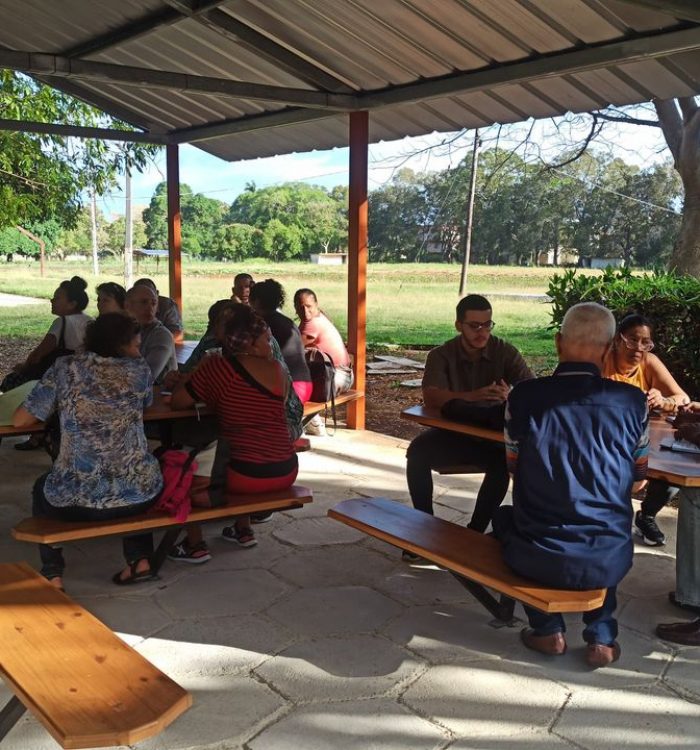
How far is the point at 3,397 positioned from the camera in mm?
3891

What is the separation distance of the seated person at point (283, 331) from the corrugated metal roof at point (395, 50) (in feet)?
4.92

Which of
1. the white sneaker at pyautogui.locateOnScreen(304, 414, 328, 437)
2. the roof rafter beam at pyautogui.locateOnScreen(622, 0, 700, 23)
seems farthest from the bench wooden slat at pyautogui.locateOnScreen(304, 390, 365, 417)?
the roof rafter beam at pyautogui.locateOnScreen(622, 0, 700, 23)

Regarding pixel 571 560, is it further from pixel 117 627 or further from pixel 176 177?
pixel 176 177

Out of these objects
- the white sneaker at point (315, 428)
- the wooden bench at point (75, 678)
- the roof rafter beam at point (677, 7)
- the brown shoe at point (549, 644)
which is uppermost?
the roof rafter beam at point (677, 7)

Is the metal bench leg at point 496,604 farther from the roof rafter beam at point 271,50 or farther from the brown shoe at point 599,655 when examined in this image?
the roof rafter beam at point 271,50

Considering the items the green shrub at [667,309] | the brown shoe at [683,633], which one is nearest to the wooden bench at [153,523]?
the brown shoe at [683,633]

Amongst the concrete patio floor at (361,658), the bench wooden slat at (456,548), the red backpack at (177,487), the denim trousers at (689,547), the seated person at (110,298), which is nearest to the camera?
the concrete patio floor at (361,658)

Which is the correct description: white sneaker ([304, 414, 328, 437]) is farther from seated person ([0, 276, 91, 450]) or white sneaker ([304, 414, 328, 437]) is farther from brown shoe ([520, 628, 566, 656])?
brown shoe ([520, 628, 566, 656])

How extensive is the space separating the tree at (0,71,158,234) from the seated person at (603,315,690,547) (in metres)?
7.43

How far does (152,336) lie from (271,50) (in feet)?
6.89

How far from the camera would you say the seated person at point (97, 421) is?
3230 millimetres

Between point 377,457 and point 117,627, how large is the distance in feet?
9.65

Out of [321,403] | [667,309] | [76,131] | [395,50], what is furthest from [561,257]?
[321,403]

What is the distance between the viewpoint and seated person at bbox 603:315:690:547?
389 centimetres
